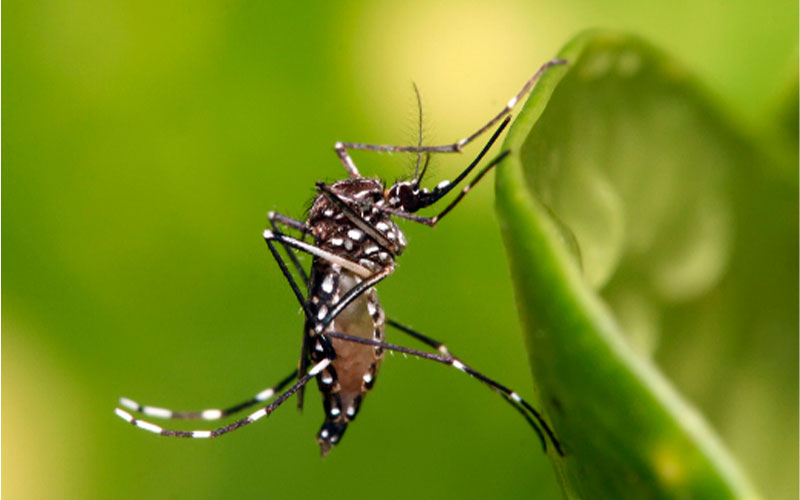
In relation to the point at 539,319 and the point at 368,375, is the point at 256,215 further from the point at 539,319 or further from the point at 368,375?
the point at 539,319

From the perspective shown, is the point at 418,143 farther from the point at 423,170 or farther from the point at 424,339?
the point at 424,339

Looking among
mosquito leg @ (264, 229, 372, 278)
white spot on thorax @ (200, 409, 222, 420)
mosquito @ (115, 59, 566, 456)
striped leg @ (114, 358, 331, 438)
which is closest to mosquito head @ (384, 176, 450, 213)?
mosquito @ (115, 59, 566, 456)

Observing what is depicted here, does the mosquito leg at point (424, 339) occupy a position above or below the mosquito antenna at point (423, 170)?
below

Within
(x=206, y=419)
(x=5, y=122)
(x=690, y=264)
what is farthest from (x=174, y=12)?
(x=690, y=264)

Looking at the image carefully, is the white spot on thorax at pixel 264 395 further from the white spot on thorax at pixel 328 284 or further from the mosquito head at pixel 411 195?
the mosquito head at pixel 411 195

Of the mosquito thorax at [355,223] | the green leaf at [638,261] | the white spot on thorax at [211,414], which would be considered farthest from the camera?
the mosquito thorax at [355,223]

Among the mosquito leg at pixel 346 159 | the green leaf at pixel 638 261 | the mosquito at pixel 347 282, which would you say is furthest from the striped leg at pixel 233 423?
the green leaf at pixel 638 261

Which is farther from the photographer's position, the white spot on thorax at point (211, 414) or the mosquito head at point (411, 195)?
the mosquito head at point (411, 195)

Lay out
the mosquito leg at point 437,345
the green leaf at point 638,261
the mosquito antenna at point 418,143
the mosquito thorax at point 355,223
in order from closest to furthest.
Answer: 1. the green leaf at point 638,261
2. the mosquito leg at point 437,345
3. the mosquito antenna at point 418,143
4. the mosquito thorax at point 355,223
